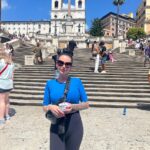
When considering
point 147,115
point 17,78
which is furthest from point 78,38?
point 147,115

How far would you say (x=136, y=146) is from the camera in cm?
662

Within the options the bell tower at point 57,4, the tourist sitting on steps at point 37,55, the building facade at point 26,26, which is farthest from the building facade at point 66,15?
the tourist sitting on steps at point 37,55

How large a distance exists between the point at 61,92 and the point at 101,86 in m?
10.1

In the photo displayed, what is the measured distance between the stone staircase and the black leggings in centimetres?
761

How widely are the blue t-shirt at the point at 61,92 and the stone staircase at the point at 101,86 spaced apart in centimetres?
756

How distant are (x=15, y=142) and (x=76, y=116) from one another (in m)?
3.22

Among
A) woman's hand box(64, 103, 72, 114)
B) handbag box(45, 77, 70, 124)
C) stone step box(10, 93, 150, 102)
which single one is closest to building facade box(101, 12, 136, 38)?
stone step box(10, 93, 150, 102)

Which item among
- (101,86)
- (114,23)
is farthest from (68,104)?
(114,23)

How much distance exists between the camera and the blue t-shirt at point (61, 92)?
3946 millimetres

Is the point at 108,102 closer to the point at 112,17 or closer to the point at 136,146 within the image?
the point at 136,146

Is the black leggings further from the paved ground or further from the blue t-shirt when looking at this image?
the paved ground

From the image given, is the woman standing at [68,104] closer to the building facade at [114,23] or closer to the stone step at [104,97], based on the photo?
the stone step at [104,97]

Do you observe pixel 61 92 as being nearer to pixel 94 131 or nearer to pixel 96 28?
pixel 94 131

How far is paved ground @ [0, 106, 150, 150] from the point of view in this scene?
6648mm
